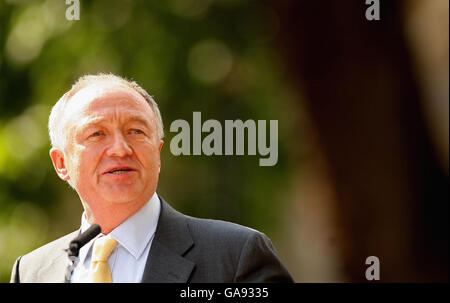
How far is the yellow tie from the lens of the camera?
2.50 meters

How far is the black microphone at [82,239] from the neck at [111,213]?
0.18m

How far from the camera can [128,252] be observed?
2623mm

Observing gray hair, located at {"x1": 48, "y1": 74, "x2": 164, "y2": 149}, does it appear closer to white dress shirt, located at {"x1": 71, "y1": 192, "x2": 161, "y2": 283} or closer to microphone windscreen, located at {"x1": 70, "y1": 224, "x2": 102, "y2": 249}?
white dress shirt, located at {"x1": 71, "y1": 192, "x2": 161, "y2": 283}

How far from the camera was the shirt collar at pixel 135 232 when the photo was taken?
8.59ft

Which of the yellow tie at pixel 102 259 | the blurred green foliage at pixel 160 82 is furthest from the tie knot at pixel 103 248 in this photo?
the blurred green foliage at pixel 160 82

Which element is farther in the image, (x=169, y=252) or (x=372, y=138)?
(x=372, y=138)

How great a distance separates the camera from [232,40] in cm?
562

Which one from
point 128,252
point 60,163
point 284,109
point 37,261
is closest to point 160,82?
point 284,109

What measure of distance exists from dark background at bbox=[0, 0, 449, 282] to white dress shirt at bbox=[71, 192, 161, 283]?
231cm

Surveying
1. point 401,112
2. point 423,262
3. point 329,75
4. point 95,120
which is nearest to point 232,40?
point 329,75

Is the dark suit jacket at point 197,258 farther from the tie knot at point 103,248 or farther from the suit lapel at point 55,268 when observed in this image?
the tie knot at point 103,248

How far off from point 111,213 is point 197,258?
35 cm

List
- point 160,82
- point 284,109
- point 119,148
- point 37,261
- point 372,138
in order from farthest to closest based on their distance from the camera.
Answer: point 160,82 < point 284,109 < point 372,138 < point 37,261 < point 119,148

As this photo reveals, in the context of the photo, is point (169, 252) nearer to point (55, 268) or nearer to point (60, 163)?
point (55, 268)
